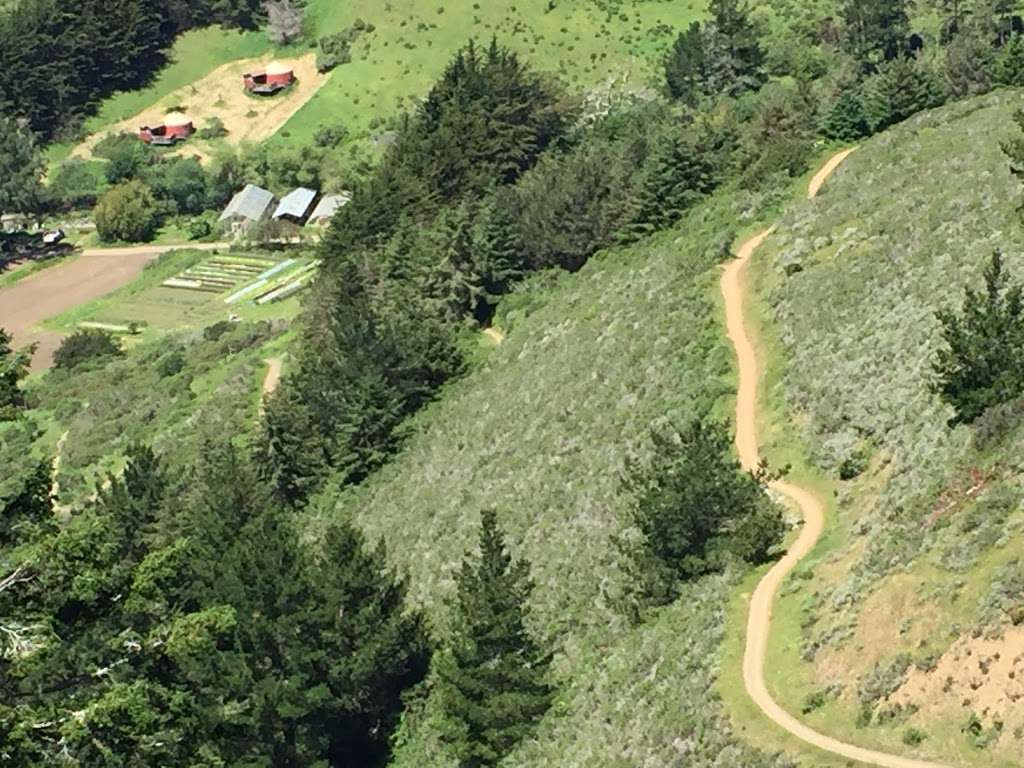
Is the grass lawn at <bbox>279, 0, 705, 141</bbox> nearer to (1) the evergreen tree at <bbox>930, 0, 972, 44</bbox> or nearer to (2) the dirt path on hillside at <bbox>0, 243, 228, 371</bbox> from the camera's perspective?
(2) the dirt path on hillside at <bbox>0, 243, 228, 371</bbox>

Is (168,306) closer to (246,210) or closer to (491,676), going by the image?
(246,210)

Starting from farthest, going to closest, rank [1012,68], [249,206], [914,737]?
[249,206], [1012,68], [914,737]

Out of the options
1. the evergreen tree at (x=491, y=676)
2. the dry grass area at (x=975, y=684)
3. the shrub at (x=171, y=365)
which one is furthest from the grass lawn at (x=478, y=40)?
the dry grass area at (x=975, y=684)

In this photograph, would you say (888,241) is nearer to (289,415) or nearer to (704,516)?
(704,516)

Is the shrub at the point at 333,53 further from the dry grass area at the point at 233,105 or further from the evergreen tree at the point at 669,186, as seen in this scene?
the evergreen tree at the point at 669,186

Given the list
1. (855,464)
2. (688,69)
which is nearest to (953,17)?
(688,69)

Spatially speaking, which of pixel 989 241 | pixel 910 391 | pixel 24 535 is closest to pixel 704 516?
pixel 910 391

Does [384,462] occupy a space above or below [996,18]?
below
